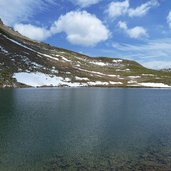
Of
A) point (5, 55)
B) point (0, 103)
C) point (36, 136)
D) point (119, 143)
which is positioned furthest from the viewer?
point (5, 55)

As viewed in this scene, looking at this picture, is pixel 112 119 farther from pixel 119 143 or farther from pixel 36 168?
pixel 36 168

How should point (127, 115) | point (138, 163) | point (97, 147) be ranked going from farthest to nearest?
point (127, 115) → point (97, 147) → point (138, 163)

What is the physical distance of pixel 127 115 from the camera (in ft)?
195

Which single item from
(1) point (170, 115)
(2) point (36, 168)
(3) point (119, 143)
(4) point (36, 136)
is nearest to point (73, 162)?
(2) point (36, 168)

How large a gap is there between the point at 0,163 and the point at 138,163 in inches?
526

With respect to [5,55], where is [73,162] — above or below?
below

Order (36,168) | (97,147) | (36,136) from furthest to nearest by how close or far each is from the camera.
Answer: (36,136)
(97,147)
(36,168)

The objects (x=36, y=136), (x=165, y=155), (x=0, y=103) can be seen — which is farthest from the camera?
(x=0, y=103)

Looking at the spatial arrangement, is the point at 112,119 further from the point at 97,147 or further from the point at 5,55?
the point at 5,55

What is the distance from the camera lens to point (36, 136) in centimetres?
3853

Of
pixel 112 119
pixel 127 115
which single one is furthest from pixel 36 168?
pixel 127 115

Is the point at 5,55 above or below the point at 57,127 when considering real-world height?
above

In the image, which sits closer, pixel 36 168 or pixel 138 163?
pixel 36 168

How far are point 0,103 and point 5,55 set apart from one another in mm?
97445
